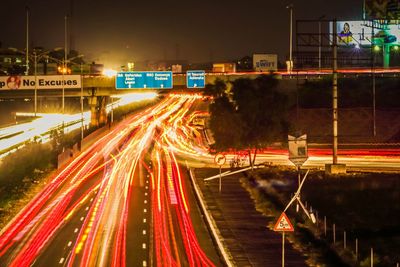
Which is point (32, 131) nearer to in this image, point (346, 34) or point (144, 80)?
point (144, 80)

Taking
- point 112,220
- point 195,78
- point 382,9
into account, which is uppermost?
point 382,9

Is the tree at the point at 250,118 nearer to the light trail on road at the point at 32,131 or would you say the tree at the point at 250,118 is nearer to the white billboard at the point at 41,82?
the light trail on road at the point at 32,131

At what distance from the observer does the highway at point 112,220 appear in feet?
87.8

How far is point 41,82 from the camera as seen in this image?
74.4 m

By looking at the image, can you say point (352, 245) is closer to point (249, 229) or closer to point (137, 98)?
point (249, 229)

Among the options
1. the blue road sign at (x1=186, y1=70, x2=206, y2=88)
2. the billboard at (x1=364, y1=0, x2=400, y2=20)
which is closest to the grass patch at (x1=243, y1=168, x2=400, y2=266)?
the billboard at (x1=364, y1=0, x2=400, y2=20)

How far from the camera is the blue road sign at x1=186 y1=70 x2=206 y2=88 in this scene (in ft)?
239

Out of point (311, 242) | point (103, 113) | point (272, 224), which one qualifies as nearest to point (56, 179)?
point (272, 224)

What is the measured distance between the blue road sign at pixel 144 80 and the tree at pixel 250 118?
19.4 m

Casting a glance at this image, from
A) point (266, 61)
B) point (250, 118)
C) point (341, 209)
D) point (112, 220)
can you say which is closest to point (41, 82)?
point (250, 118)

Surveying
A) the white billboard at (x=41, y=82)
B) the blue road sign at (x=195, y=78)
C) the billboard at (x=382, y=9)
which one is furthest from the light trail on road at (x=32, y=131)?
the billboard at (x=382, y=9)

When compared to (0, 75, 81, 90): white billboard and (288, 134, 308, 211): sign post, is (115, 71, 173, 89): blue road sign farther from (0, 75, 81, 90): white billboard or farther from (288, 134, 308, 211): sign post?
(288, 134, 308, 211): sign post

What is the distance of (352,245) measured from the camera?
2816cm

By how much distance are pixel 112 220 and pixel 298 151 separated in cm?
936
